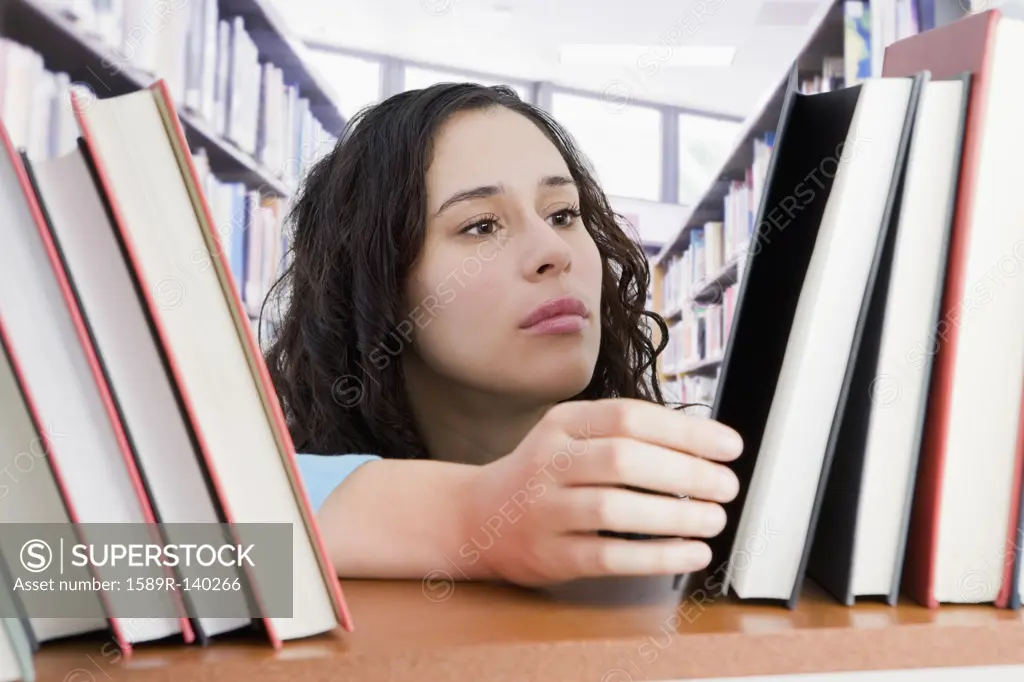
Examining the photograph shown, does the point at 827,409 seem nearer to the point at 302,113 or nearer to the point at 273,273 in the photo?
the point at 273,273

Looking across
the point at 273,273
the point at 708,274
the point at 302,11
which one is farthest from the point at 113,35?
the point at 302,11

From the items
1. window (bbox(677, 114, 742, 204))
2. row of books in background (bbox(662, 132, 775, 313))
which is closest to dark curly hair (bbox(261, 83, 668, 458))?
row of books in background (bbox(662, 132, 775, 313))

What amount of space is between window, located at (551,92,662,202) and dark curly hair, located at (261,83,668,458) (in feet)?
14.6

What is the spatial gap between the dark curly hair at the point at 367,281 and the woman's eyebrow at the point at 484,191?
4 centimetres

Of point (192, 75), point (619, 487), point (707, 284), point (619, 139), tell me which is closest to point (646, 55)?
point (619, 139)

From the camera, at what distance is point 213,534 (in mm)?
301

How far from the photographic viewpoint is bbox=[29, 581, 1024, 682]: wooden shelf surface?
0.28 m

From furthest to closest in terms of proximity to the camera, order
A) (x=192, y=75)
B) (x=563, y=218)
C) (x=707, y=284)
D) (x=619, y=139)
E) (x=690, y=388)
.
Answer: (x=619, y=139) < (x=690, y=388) < (x=707, y=284) < (x=192, y=75) < (x=563, y=218)

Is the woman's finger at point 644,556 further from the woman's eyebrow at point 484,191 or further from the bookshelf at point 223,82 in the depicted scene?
the bookshelf at point 223,82

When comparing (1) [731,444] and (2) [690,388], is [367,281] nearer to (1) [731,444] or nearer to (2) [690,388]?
(1) [731,444]

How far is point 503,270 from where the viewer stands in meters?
0.79

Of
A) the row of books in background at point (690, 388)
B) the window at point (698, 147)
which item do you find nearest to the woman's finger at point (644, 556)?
the row of books in background at point (690, 388)

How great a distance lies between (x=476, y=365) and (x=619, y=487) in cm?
45

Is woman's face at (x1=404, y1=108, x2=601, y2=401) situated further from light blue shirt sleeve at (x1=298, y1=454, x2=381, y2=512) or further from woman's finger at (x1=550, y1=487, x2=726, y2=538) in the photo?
woman's finger at (x1=550, y1=487, x2=726, y2=538)
